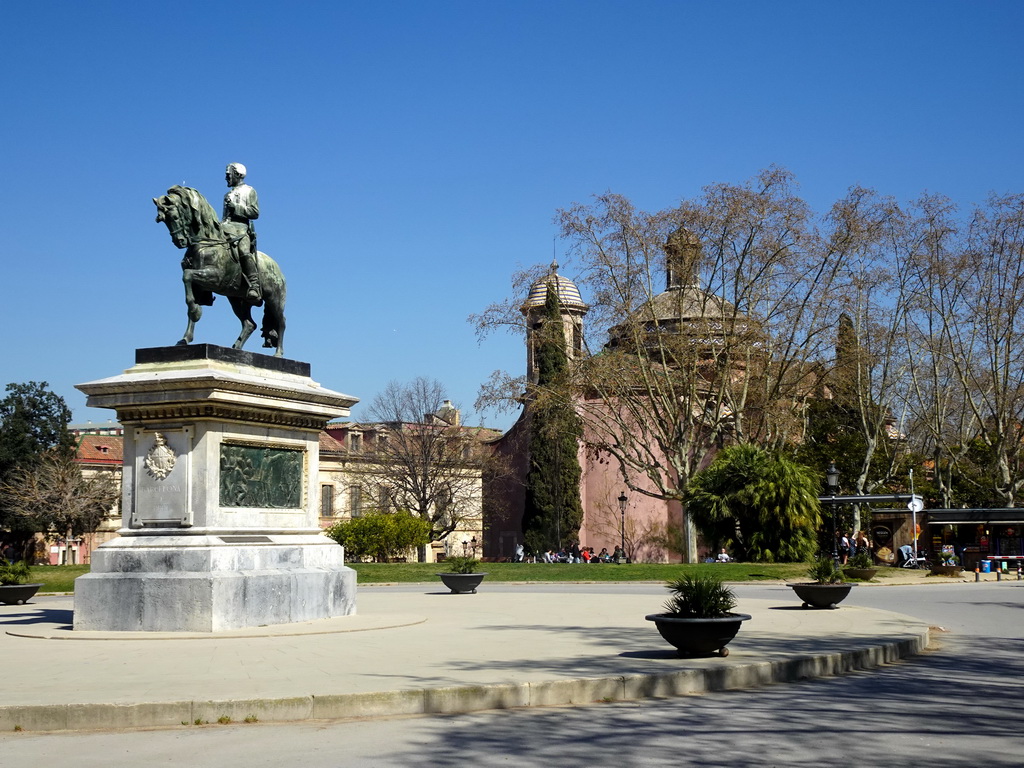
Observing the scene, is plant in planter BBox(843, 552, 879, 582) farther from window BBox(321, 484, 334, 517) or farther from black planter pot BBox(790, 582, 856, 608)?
window BBox(321, 484, 334, 517)

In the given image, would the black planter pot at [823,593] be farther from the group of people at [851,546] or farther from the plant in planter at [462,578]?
the group of people at [851,546]

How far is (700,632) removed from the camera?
11188 mm

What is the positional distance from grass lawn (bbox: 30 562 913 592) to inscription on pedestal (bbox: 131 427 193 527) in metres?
17.7

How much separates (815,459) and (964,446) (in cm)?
750

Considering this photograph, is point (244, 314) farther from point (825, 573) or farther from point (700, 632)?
point (825, 573)

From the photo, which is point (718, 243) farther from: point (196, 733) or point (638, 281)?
point (196, 733)

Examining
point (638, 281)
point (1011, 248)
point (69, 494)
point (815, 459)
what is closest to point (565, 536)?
point (815, 459)

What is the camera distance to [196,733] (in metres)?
8.33

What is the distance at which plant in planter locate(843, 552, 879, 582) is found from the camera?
32.1 meters

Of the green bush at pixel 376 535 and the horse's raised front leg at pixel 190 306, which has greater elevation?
the horse's raised front leg at pixel 190 306

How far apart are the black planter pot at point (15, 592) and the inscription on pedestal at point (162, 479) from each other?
29.0ft

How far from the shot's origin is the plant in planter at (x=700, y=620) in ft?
36.7

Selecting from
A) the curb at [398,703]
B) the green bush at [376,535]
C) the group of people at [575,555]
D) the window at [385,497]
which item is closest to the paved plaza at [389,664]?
the curb at [398,703]

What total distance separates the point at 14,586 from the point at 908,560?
107 ft
